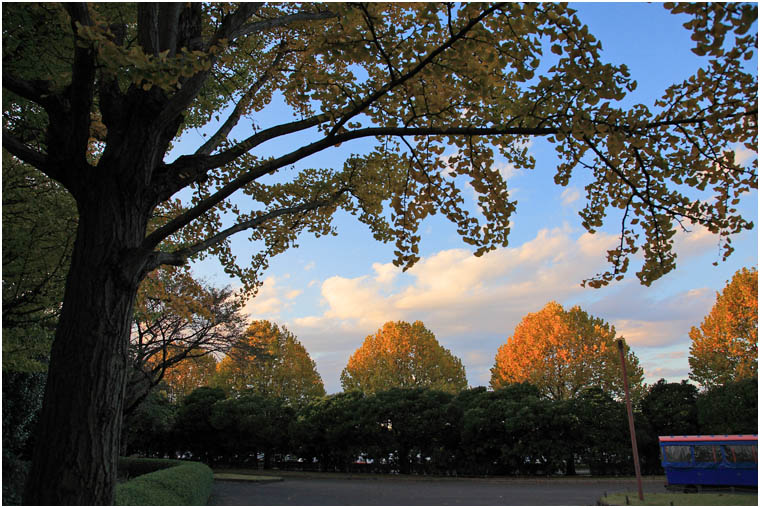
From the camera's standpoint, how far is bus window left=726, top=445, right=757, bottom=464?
14500 mm

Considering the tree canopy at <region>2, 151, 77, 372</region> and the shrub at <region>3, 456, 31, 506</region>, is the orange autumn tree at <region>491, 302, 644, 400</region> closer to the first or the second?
the shrub at <region>3, 456, 31, 506</region>

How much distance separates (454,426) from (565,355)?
7.59 m

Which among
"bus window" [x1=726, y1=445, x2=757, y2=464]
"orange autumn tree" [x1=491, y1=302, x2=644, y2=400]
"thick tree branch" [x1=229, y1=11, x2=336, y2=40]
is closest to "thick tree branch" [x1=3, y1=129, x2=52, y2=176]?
"thick tree branch" [x1=229, y1=11, x2=336, y2=40]

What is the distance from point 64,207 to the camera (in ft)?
20.6

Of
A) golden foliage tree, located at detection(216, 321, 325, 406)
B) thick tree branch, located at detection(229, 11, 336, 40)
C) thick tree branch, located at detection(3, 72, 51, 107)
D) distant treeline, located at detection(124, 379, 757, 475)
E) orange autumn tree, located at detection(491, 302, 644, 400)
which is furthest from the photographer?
golden foliage tree, located at detection(216, 321, 325, 406)

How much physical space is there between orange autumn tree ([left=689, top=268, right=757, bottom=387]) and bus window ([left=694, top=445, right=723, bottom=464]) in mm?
8032

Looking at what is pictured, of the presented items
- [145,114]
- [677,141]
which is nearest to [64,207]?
[145,114]

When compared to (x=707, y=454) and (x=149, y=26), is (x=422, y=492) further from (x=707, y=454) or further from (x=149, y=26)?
(x=149, y=26)

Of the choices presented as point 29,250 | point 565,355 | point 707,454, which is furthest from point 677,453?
point 29,250

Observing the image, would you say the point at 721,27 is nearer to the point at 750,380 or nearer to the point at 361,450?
the point at 750,380

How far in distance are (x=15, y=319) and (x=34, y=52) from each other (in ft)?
11.8

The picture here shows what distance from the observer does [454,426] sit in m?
22.5

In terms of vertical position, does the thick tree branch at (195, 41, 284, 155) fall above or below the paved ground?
above

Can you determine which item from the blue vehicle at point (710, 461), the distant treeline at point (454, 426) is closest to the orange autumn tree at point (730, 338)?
the distant treeline at point (454, 426)
